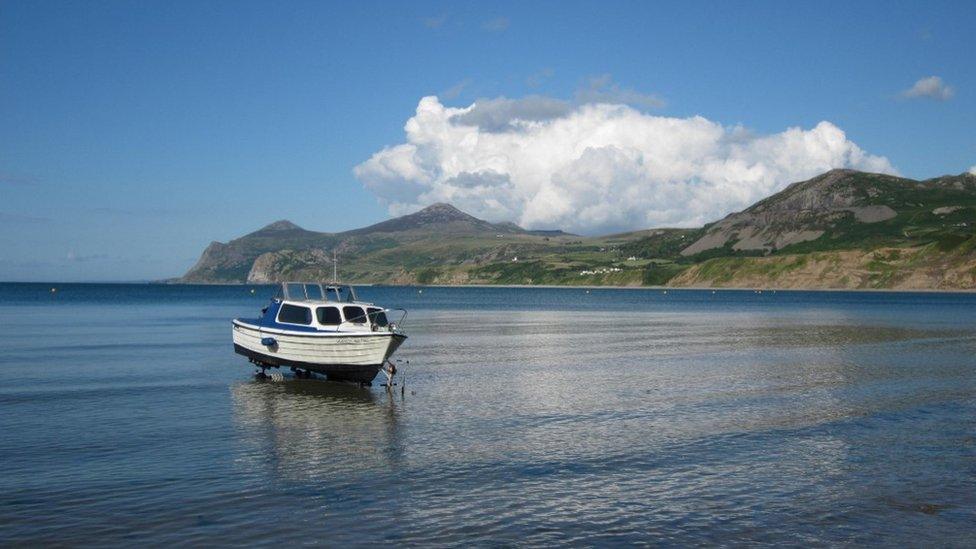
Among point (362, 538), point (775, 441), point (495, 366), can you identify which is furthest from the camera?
point (495, 366)

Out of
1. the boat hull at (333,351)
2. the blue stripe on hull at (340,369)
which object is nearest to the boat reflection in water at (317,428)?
the blue stripe on hull at (340,369)

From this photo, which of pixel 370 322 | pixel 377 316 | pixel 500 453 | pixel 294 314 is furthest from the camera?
pixel 294 314

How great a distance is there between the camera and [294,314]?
41656 millimetres

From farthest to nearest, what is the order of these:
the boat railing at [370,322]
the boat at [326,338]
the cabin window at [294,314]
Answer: the cabin window at [294,314] → the boat railing at [370,322] → the boat at [326,338]

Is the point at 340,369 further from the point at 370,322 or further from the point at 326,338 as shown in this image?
the point at 370,322

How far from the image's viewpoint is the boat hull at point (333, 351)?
37844mm

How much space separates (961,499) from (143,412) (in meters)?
26.7

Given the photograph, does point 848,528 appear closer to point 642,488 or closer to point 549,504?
point 642,488

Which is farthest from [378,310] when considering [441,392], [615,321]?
[615,321]

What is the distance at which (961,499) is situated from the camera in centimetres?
1905

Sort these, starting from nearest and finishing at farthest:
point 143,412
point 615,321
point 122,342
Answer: point 143,412
point 122,342
point 615,321

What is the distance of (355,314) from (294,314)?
3666 mm

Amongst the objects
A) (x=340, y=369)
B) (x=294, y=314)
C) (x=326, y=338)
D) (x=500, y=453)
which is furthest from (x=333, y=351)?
(x=500, y=453)

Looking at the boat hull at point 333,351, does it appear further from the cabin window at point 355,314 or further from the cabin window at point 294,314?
the cabin window at point 355,314
